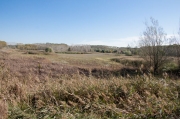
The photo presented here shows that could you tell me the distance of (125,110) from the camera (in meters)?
2.95

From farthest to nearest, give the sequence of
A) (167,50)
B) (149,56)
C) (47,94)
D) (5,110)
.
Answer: (149,56) < (167,50) < (47,94) < (5,110)

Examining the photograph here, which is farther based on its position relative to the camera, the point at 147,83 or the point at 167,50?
the point at 167,50

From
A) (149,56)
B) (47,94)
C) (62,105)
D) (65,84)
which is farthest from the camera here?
(149,56)

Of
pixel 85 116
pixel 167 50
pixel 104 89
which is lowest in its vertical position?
pixel 85 116

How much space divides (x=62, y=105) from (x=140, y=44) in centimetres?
1540

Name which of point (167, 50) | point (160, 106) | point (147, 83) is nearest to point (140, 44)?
point (167, 50)

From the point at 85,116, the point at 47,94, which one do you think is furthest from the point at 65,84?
the point at 85,116

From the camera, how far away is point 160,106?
111 inches

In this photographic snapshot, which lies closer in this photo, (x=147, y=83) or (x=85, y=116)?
(x=85, y=116)

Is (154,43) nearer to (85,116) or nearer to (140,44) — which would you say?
(140,44)

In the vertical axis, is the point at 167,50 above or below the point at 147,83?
above

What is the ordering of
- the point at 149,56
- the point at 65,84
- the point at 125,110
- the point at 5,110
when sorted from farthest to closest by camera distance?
the point at 149,56 → the point at 65,84 → the point at 125,110 → the point at 5,110

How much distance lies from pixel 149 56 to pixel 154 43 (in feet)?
5.60

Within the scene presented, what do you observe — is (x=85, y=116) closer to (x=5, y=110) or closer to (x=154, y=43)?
(x=5, y=110)
